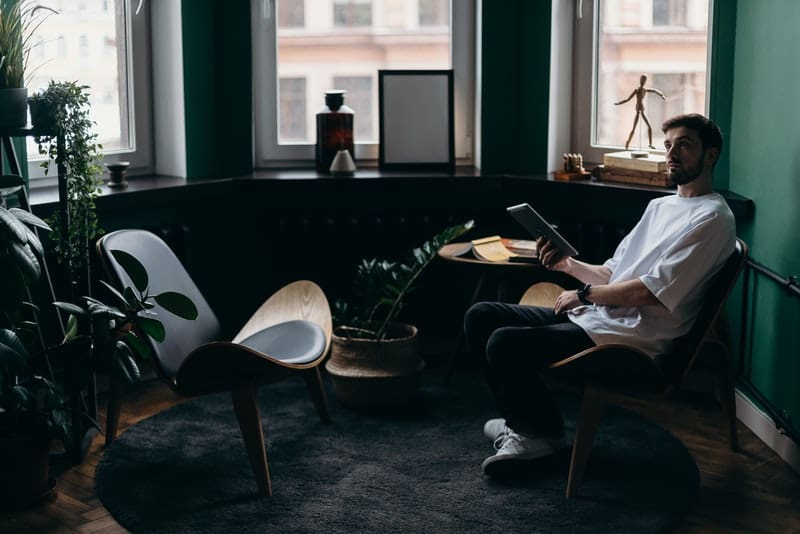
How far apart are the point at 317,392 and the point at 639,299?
131 cm

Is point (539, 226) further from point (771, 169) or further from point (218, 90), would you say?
point (218, 90)

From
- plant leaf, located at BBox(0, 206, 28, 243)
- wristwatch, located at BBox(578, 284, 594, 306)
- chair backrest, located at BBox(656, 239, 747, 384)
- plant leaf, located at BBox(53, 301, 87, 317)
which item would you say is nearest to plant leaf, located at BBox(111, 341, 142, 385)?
plant leaf, located at BBox(53, 301, 87, 317)

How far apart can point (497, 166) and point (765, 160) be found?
1386mm

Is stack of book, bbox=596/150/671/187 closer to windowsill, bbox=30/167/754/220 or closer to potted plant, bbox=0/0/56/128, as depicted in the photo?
windowsill, bbox=30/167/754/220

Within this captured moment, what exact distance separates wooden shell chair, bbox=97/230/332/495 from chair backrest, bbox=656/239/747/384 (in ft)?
3.80

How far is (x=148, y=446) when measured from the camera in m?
3.59

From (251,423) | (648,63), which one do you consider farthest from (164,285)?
(648,63)

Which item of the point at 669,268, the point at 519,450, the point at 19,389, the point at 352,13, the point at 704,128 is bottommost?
the point at 519,450

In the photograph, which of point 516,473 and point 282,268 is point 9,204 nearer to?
point 282,268

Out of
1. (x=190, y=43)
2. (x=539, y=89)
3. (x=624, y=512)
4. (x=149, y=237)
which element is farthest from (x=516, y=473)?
(x=190, y=43)

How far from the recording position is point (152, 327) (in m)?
3.15

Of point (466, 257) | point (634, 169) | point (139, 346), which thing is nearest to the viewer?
point (139, 346)

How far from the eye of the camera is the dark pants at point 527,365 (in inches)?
126

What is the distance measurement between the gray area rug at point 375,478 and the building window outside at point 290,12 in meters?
1.81
